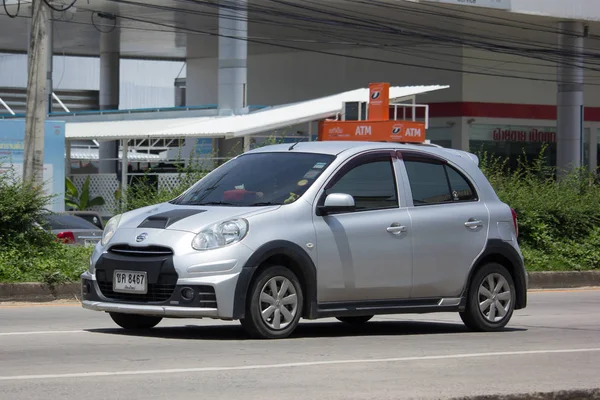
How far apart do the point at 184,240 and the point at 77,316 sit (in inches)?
141

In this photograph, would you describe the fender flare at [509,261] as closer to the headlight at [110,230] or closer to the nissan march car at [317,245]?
the nissan march car at [317,245]

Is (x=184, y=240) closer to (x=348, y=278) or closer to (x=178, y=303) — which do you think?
(x=178, y=303)

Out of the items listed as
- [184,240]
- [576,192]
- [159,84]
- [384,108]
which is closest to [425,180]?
[184,240]

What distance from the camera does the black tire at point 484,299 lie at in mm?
10648

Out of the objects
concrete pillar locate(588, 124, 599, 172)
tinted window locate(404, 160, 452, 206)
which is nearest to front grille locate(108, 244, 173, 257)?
tinted window locate(404, 160, 452, 206)

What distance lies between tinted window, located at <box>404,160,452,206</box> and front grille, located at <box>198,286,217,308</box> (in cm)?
231

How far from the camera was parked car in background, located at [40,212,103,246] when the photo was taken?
725 inches

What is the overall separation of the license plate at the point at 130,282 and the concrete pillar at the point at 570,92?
112 ft

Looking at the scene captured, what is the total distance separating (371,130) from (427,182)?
42.9 feet

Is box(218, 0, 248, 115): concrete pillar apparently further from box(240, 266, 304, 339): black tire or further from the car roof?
box(240, 266, 304, 339): black tire

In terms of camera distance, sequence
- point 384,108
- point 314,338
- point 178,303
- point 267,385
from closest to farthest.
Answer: point 267,385 → point 178,303 → point 314,338 → point 384,108

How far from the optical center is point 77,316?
12.2m

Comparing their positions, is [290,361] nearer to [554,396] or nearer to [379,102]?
[554,396]

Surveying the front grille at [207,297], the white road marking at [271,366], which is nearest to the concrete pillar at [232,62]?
the front grille at [207,297]
